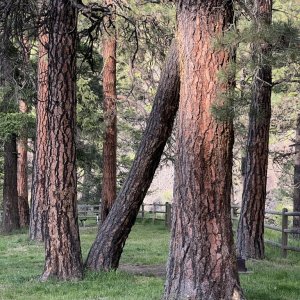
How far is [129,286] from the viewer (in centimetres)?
675

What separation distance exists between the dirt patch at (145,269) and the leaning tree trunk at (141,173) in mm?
569

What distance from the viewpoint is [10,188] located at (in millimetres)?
18266

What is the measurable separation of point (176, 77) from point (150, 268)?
3.41m

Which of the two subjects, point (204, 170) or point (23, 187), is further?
point (23, 187)

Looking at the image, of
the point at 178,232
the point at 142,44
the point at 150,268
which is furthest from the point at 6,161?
the point at 178,232

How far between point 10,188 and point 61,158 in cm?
1160

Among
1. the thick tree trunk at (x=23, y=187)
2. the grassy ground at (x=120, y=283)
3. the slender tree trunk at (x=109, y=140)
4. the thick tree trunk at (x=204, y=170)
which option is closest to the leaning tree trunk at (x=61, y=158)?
the grassy ground at (x=120, y=283)

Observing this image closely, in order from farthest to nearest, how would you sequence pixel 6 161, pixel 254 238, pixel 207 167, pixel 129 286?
1. pixel 6 161
2. pixel 254 238
3. pixel 129 286
4. pixel 207 167

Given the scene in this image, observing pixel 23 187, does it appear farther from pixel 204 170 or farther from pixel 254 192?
pixel 204 170

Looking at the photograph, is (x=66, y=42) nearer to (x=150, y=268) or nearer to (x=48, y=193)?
(x=48, y=193)

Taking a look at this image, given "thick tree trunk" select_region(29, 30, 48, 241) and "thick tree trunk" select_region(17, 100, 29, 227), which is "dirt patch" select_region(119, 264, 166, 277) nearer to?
"thick tree trunk" select_region(29, 30, 48, 241)

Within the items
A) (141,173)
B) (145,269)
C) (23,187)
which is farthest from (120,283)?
(23,187)

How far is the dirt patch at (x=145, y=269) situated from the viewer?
8.13 meters

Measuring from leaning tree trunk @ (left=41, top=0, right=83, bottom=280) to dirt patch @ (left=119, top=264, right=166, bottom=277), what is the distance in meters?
1.17
